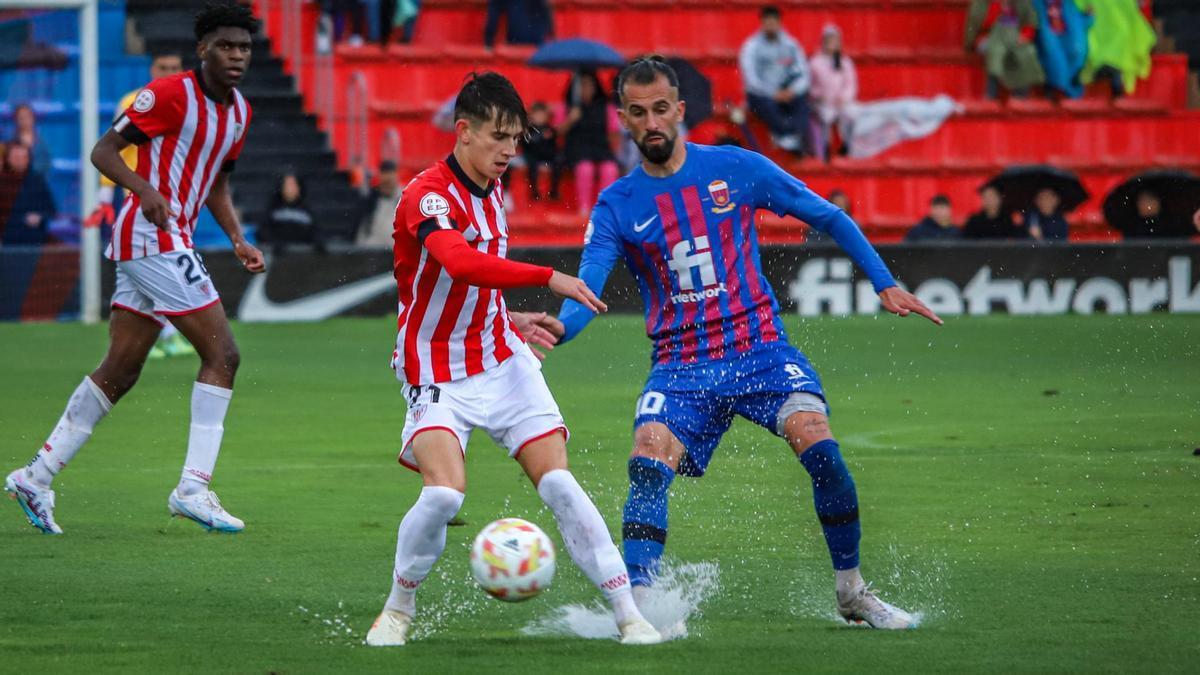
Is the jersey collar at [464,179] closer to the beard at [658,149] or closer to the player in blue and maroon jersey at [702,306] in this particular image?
the player in blue and maroon jersey at [702,306]

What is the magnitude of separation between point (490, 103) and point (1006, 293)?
12.9 meters

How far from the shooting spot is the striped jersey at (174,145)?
7754 millimetres

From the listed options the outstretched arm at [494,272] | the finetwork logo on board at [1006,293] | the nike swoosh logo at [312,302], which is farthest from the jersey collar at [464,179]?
the finetwork logo on board at [1006,293]

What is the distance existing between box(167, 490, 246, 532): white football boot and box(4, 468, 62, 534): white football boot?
18.6 inches

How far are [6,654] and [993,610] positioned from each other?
2959mm

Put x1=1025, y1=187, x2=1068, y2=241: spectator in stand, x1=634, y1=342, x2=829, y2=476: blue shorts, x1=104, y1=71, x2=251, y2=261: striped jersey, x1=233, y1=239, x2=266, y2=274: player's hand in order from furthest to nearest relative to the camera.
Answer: x1=1025, y1=187, x2=1068, y2=241: spectator in stand, x1=233, y1=239, x2=266, y2=274: player's hand, x1=104, y1=71, x2=251, y2=261: striped jersey, x1=634, y1=342, x2=829, y2=476: blue shorts

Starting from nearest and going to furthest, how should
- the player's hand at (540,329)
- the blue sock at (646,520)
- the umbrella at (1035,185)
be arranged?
1. the player's hand at (540,329)
2. the blue sock at (646,520)
3. the umbrella at (1035,185)

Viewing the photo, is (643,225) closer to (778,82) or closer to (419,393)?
(419,393)

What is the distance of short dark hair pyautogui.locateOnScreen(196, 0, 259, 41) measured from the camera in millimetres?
Answer: 7629

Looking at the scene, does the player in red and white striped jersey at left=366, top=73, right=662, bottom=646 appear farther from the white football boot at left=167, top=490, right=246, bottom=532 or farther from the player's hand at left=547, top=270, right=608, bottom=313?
the white football boot at left=167, top=490, right=246, bottom=532

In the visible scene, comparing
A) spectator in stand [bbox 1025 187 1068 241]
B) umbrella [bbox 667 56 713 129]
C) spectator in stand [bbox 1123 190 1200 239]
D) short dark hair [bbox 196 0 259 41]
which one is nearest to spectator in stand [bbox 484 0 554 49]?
umbrella [bbox 667 56 713 129]

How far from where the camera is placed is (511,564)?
5328mm

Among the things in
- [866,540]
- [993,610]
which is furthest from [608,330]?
[993,610]

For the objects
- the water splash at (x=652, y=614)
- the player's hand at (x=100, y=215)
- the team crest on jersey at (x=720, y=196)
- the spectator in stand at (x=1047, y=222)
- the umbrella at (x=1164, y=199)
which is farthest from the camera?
the umbrella at (x=1164, y=199)
